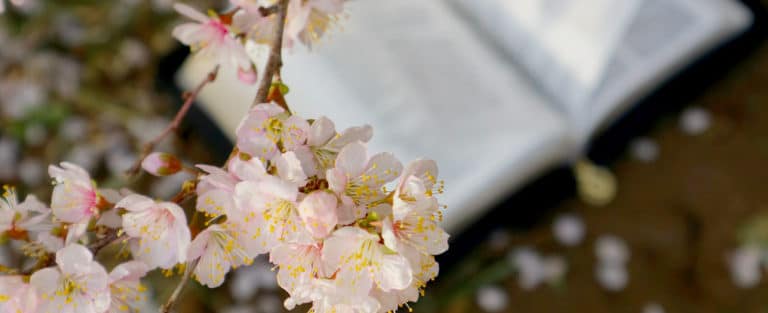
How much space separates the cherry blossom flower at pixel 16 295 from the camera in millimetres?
538

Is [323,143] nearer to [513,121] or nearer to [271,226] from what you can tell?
[271,226]

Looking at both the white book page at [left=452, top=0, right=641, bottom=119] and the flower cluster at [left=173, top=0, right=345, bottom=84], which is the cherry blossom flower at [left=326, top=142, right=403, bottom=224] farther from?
the white book page at [left=452, top=0, right=641, bottom=119]

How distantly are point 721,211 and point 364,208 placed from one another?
1491 mm

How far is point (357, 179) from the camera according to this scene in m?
0.53

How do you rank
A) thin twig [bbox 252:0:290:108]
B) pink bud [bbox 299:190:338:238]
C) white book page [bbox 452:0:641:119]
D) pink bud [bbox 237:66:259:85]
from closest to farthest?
1. pink bud [bbox 299:190:338:238]
2. thin twig [bbox 252:0:290:108]
3. pink bud [bbox 237:66:259:85]
4. white book page [bbox 452:0:641:119]

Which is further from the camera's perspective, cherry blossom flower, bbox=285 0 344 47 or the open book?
the open book

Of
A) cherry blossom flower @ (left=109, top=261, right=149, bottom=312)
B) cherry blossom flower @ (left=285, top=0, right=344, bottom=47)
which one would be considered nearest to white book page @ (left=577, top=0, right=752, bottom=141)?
cherry blossom flower @ (left=285, top=0, right=344, bottom=47)

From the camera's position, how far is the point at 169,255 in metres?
0.58

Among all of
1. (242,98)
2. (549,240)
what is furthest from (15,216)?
(549,240)

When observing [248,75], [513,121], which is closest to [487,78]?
[513,121]

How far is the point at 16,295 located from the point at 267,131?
9.5 inches

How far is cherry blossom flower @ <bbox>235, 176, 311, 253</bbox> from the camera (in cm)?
50

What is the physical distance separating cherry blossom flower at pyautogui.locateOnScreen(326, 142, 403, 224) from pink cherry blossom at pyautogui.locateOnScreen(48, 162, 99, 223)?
23cm

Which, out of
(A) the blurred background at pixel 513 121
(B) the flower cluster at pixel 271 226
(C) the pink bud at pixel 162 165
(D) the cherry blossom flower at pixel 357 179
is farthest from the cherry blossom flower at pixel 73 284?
(A) the blurred background at pixel 513 121
